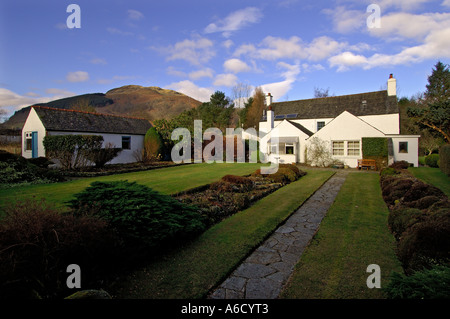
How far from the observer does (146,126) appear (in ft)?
88.1

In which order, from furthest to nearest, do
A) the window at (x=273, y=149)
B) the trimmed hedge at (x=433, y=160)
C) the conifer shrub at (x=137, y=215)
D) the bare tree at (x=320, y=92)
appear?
1. the bare tree at (x=320, y=92)
2. the window at (x=273, y=149)
3. the trimmed hedge at (x=433, y=160)
4. the conifer shrub at (x=137, y=215)

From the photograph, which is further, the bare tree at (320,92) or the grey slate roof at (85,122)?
the bare tree at (320,92)

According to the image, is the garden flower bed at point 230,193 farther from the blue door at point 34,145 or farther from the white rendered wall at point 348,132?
the blue door at point 34,145

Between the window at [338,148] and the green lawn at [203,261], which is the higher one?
the window at [338,148]

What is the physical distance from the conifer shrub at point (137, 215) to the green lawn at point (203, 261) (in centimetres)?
35

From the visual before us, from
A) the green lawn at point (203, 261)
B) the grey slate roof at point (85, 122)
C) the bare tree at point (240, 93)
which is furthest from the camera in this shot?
the bare tree at point (240, 93)

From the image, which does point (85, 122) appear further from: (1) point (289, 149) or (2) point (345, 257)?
(2) point (345, 257)

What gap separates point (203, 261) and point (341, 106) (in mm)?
29867

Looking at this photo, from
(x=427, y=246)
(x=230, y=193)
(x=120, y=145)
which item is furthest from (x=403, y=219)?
(x=120, y=145)

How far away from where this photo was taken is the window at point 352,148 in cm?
2222

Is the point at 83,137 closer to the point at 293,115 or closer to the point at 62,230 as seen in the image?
the point at 62,230

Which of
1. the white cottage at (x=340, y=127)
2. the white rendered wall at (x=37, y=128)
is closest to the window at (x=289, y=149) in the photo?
the white cottage at (x=340, y=127)

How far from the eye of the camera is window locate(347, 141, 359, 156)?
22.2 meters

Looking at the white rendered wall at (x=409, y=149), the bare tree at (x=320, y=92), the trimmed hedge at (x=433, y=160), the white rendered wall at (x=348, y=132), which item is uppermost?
the bare tree at (x=320, y=92)
